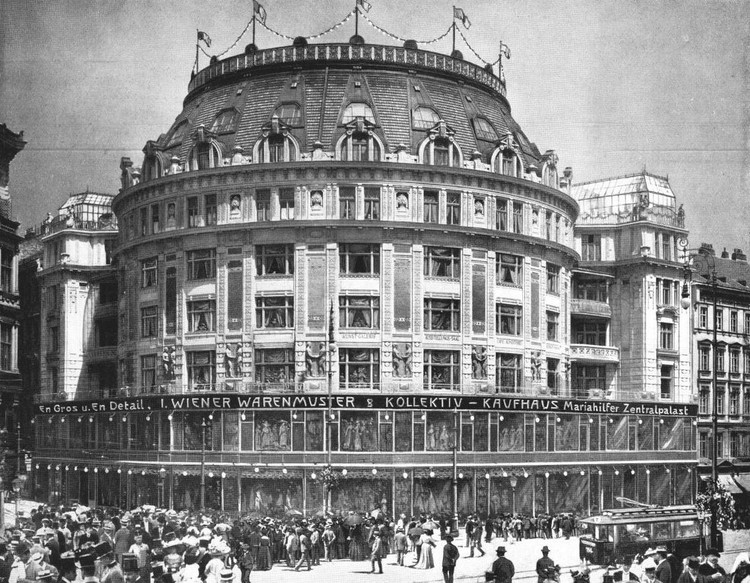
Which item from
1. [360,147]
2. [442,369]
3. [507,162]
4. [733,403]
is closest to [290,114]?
[360,147]

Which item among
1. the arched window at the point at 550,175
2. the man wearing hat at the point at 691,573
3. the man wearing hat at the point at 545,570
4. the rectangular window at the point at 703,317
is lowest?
the man wearing hat at the point at 545,570

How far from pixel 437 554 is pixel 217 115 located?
3669 cm

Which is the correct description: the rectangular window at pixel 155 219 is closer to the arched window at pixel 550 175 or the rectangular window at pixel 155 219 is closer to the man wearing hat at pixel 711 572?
the arched window at pixel 550 175

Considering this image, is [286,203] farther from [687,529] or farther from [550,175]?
[687,529]

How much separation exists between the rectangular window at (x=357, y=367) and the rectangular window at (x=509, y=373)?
27.3ft

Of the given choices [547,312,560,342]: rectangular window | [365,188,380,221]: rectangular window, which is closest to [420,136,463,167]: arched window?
[365,188,380,221]: rectangular window

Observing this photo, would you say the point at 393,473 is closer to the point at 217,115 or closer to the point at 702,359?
the point at 217,115

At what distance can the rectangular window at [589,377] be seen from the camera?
278 ft

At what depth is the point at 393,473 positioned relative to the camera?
66.2 metres

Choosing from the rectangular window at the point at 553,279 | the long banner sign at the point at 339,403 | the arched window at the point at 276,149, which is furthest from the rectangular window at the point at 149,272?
the rectangular window at the point at 553,279

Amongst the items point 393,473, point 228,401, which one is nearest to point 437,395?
point 393,473

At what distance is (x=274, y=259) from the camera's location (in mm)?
70875

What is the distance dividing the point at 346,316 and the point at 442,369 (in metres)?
6.91

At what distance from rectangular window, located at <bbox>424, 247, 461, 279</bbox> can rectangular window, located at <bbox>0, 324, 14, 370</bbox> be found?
25.8 metres
